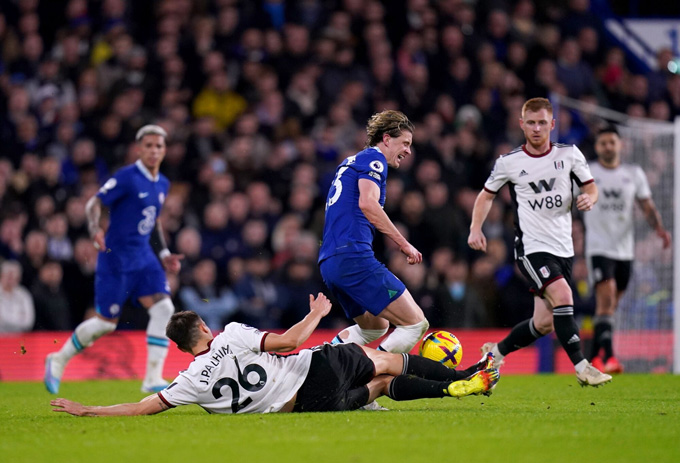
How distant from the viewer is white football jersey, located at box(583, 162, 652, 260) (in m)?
11.9

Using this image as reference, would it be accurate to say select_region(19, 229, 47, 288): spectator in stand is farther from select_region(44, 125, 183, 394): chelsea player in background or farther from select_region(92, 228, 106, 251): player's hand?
select_region(92, 228, 106, 251): player's hand

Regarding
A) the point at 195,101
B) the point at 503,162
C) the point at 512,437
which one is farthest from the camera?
the point at 195,101

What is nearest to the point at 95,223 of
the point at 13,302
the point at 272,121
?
the point at 13,302

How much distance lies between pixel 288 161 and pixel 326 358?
8.48 meters

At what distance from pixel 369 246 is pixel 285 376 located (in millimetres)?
1340

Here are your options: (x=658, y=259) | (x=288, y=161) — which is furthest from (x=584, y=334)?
(x=288, y=161)

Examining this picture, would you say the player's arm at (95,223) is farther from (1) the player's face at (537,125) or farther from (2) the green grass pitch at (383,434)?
(1) the player's face at (537,125)

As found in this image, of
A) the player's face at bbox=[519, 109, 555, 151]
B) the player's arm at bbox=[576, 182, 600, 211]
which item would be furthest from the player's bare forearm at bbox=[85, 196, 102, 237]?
the player's arm at bbox=[576, 182, 600, 211]

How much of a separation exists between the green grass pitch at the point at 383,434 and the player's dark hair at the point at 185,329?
0.52 meters

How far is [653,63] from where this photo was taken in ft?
60.9

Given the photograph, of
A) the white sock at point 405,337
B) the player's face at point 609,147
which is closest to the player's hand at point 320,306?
the white sock at point 405,337

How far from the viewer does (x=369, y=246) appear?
786 cm

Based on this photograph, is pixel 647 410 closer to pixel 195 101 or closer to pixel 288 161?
pixel 288 161

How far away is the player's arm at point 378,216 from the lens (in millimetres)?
7520
